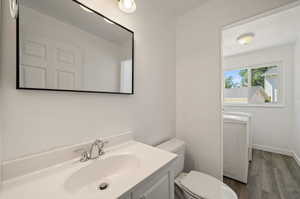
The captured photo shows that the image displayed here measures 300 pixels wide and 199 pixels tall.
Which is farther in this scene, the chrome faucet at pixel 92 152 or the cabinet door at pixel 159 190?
the chrome faucet at pixel 92 152

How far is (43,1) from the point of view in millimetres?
684

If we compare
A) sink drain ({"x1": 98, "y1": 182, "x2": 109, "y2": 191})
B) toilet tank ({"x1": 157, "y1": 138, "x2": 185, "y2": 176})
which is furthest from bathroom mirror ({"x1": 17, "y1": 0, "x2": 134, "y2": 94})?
toilet tank ({"x1": 157, "y1": 138, "x2": 185, "y2": 176})

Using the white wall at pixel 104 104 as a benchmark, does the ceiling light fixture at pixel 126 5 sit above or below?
above

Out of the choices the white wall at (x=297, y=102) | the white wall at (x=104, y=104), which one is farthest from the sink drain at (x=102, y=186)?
the white wall at (x=297, y=102)

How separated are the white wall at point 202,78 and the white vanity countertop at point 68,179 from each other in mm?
827

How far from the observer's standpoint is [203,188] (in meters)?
1.04

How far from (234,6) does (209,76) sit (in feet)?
2.46

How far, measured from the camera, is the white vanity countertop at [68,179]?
19.6 inches

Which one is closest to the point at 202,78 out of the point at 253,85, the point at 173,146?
the point at 173,146

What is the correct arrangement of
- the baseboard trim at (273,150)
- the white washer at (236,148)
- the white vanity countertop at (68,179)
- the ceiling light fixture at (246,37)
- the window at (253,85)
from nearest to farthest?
the white vanity countertop at (68,179), the white washer at (236,148), the ceiling light fixture at (246,37), the baseboard trim at (273,150), the window at (253,85)

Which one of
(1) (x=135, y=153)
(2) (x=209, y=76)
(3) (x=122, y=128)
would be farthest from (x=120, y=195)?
(2) (x=209, y=76)

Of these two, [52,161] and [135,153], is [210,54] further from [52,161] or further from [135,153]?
[52,161]

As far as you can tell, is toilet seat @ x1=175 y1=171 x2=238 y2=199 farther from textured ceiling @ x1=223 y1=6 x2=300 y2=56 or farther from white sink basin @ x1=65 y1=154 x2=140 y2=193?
textured ceiling @ x1=223 y1=6 x2=300 y2=56

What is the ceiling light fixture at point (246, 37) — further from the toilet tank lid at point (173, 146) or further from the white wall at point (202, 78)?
the toilet tank lid at point (173, 146)
